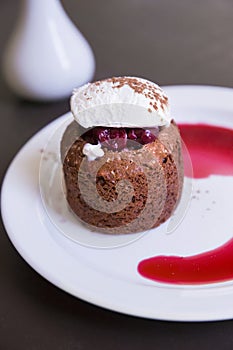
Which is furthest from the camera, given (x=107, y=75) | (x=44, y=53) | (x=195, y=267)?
(x=107, y=75)

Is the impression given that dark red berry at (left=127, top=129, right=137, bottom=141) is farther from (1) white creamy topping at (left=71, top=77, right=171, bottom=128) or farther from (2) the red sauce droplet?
(2) the red sauce droplet

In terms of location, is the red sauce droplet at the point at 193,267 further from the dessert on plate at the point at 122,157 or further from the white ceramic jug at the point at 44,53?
the white ceramic jug at the point at 44,53

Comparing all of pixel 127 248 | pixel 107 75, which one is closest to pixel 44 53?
pixel 107 75

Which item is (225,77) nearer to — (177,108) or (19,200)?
(177,108)

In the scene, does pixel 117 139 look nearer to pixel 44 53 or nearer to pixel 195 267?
pixel 195 267

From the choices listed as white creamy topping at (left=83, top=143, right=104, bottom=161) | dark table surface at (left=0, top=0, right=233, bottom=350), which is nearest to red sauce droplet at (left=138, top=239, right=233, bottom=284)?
dark table surface at (left=0, top=0, right=233, bottom=350)

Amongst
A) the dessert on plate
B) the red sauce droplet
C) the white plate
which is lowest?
the red sauce droplet

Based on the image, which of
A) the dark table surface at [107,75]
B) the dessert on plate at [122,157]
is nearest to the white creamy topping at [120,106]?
the dessert on plate at [122,157]
